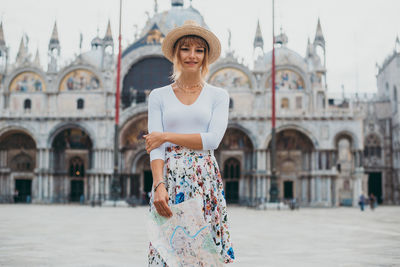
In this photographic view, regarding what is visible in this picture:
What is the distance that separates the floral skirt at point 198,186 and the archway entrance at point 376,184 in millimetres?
43084

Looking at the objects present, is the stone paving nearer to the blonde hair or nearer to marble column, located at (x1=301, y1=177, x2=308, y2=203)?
the blonde hair

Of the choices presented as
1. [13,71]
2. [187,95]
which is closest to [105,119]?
[13,71]

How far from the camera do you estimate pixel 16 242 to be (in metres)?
9.47

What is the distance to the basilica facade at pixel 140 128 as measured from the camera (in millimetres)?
34125

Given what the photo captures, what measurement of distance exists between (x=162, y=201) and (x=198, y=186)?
Answer: 0.32 m

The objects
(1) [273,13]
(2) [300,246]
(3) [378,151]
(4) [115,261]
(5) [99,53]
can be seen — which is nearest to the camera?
(4) [115,261]

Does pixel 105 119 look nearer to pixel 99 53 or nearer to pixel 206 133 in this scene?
pixel 99 53

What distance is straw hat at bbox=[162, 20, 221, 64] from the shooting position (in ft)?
12.3

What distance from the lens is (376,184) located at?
44000mm

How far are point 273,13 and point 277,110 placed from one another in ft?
28.7

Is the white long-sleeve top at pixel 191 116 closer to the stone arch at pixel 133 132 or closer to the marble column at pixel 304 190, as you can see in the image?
the stone arch at pixel 133 132

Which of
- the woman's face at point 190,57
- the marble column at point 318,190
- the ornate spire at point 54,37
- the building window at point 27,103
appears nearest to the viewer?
the woman's face at point 190,57

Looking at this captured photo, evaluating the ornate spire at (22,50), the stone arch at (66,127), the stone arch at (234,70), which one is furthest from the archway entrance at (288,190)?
the ornate spire at (22,50)

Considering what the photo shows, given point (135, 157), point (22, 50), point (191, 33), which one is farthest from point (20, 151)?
point (191, 33)
